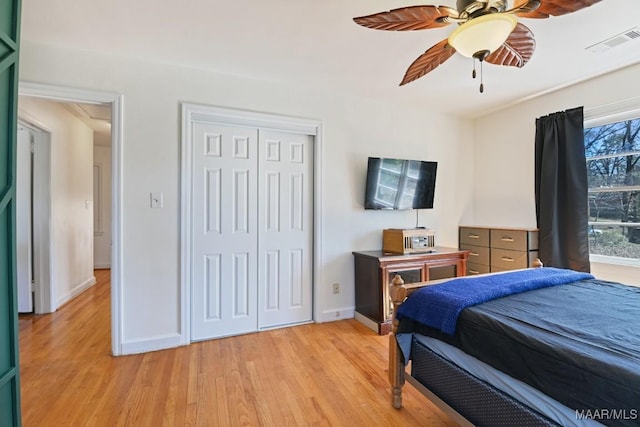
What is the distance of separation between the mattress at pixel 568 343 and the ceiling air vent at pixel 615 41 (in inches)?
72.0

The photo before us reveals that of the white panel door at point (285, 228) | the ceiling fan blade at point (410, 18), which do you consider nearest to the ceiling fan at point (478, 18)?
the ceiling fan blade at point (410, 18)

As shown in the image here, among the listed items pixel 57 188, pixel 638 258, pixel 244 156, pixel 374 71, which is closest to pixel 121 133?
pixel 244 156

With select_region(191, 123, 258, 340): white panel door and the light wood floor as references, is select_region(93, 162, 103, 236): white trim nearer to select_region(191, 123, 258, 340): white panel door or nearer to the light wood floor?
the light wood floor

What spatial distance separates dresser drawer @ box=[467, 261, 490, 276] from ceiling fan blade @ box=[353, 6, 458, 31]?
2.96 m

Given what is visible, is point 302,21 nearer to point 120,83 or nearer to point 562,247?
point 120,83

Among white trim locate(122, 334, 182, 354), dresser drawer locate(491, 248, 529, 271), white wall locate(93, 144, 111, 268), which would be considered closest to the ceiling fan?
dresser drawer locate(491, 248, 529, 271)

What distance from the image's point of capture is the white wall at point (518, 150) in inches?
113

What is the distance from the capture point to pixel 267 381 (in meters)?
2.18

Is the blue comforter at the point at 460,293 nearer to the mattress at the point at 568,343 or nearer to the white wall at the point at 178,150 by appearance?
the mattress at the point at 568,343

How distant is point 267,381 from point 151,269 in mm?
1350

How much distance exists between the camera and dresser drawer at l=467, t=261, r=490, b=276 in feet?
12.1

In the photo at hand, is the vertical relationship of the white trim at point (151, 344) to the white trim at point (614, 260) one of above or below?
below

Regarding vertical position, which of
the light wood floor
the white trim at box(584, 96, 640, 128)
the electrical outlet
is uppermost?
the white trim at box(584, 96, 640, 128)
